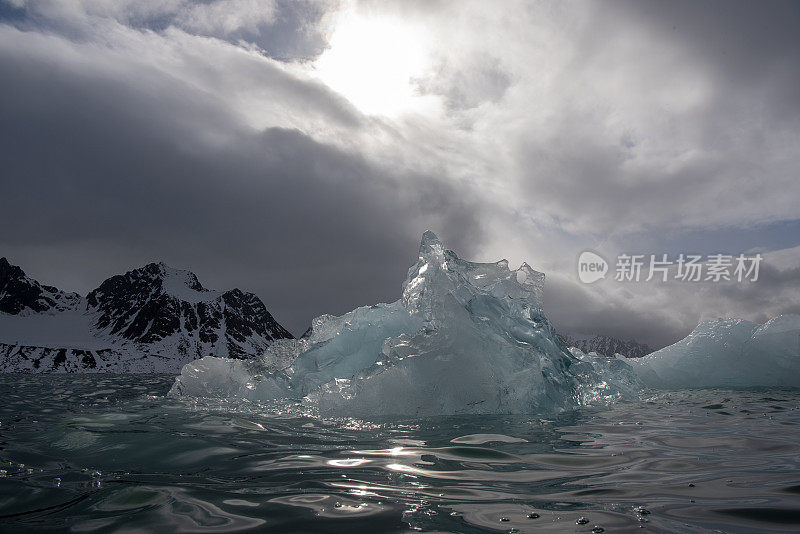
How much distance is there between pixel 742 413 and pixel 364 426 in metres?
7.25

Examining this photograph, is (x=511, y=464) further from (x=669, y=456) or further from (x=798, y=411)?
(x=798, y=411)

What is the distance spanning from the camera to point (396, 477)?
398 cm

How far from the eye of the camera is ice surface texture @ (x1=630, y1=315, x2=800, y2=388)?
57.0 feet

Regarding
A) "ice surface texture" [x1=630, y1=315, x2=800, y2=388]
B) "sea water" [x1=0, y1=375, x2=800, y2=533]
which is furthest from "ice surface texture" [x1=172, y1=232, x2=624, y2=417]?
"ice surface texture" [x1=630, y1=315, x2=800, y2=388]

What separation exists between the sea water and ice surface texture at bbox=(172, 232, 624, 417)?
7.40ft

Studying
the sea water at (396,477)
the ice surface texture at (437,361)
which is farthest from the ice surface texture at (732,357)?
the sea water at (396,477)

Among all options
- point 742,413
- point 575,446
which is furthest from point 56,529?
point 742,413

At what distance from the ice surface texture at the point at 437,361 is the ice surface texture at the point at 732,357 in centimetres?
577

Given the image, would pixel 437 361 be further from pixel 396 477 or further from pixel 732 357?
pixel 732 357

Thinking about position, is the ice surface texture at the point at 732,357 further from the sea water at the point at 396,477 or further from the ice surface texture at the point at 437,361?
the sea water at the point at 396,477

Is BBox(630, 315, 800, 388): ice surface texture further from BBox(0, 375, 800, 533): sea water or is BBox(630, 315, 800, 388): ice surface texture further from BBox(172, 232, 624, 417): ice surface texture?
BBox(0, 375, 800, 533): sea water

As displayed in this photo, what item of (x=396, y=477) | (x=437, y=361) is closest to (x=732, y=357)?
(x=437, y=361)

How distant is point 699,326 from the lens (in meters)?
19.1

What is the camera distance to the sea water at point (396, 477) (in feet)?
9.42
